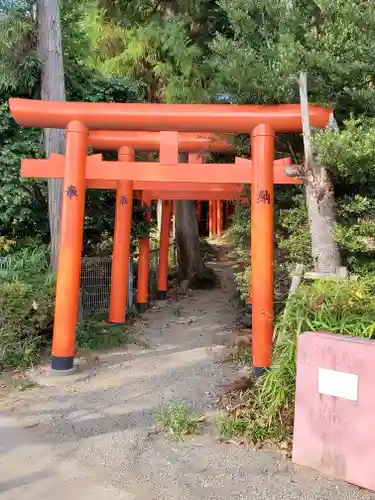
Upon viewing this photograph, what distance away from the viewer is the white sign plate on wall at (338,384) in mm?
3170

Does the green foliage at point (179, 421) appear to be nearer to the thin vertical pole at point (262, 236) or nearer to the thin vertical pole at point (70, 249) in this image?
the thin vertical pole at point (262, 236)

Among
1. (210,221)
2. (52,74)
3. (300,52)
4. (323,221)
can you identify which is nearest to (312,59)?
(300,52)

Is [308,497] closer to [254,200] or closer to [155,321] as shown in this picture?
[254,200]

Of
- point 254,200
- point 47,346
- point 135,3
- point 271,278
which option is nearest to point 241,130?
point 254,200

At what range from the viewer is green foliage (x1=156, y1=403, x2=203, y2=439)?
398 cm

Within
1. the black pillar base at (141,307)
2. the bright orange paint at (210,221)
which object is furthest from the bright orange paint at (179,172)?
the bright orange paint at (210,221)

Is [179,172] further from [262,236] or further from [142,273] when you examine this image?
[142,273]

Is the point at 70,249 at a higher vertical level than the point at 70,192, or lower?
lower

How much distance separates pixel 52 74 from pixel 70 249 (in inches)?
129

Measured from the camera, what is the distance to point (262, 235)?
5469 millimetres

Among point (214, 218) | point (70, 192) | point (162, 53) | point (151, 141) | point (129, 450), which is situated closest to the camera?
point (129, 450)

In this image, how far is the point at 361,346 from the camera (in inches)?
124

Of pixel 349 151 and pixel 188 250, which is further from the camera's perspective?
pixel 188 250

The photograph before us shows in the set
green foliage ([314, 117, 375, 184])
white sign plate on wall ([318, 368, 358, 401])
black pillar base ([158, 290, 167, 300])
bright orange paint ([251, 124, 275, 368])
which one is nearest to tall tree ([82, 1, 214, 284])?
black pillar base ([158, 290, 167, 300])
